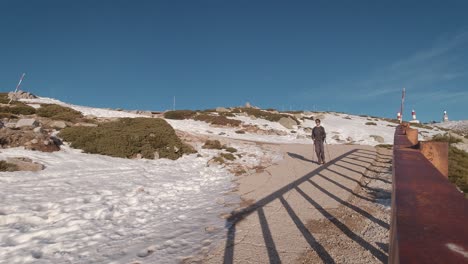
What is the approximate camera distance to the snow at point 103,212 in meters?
5.03

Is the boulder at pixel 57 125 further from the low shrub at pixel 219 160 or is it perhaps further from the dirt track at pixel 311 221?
the dirt track at pixel 311 221

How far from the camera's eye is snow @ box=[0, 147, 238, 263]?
198 inches

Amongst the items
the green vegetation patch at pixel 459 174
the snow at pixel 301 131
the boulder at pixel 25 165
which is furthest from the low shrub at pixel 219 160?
the snow at pixel 301 131

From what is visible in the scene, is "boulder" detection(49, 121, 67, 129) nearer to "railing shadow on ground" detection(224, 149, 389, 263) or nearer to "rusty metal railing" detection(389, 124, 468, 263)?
"railing shadow on ground" detection(224, 149, 389, 263)

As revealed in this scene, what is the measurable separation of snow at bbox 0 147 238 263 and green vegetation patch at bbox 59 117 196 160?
1733mm

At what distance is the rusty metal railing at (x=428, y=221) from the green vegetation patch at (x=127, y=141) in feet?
42.7

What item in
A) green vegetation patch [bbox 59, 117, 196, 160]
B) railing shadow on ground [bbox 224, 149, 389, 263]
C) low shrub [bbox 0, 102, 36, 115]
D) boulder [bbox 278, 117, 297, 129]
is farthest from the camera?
boulder [bbox 278, 117, 297, 129]

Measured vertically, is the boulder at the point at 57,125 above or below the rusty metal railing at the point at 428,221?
above

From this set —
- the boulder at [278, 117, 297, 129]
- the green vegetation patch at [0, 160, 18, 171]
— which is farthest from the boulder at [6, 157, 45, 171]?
the boulder at [278, 117, 297, 129]

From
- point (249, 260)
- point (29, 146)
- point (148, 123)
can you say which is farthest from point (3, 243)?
point (148, 123)

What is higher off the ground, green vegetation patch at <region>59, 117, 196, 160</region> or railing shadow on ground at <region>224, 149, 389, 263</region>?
green vegetation patch at <region>59, 117, 196, 160</region>

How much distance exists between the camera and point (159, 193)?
899cm

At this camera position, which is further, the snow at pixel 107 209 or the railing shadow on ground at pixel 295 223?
the snow at pixel 107 209

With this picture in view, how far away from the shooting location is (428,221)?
1.17 metres
